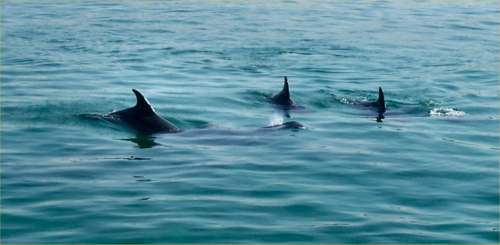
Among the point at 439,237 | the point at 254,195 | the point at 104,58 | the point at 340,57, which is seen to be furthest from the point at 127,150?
the point at 340,57

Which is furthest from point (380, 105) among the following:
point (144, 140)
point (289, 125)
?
point (144, 140)

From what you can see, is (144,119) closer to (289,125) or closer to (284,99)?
(289,125)

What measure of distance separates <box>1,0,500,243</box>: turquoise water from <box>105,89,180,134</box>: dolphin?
322 millimetres

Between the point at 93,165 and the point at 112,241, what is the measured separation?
3.86 m

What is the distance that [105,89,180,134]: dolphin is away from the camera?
677 inches

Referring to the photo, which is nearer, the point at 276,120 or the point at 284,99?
the point at 276,120

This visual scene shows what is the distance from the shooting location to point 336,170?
581 inches

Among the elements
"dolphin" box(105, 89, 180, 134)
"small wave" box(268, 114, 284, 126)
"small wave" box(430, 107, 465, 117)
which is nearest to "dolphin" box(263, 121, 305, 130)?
"small wave" box(268, 114, 284, 126)

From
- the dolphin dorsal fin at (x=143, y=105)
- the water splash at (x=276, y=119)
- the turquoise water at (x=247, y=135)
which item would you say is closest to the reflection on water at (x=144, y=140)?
the turquoise water at (x=247, y=135)

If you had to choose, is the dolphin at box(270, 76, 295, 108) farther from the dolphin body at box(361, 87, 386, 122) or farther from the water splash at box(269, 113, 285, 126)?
the dolphin body at box(361, 87, 386, 122)

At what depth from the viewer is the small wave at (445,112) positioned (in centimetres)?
1989

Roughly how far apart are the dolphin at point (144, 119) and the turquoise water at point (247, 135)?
1.06 feet

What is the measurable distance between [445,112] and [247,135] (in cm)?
554

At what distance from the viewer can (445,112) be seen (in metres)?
20.2
